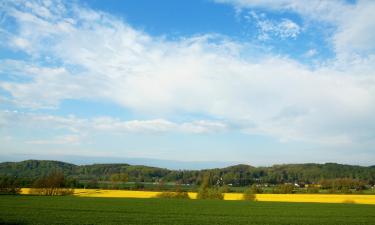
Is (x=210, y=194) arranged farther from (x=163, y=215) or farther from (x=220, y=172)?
(x=220, y=172)

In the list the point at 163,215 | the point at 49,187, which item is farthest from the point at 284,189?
the point at 163,215

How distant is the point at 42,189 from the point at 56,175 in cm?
476

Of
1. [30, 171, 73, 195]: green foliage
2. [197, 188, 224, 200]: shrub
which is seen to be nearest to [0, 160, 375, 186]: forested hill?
[30, 171, 73, 195]: green foliage

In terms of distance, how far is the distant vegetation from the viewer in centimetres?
9262

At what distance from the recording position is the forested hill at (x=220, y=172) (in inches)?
5556

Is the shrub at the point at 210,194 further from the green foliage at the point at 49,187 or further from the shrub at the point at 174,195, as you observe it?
the green foliage at the point at 49,187

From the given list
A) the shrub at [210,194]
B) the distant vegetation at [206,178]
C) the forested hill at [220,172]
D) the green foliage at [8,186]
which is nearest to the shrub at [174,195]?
the shrub at [210,194]

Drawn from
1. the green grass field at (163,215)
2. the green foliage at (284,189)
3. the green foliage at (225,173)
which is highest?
the green foliage at (225,173)

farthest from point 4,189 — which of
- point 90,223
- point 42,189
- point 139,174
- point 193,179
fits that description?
point 139,174

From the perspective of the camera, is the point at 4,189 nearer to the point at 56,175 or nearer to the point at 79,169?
the point at 56,175

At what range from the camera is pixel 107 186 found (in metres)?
112

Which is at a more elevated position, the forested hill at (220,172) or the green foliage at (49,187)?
the forested hill at (220,172)

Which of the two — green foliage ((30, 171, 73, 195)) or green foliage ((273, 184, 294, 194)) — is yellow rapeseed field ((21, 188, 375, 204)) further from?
green foliage ((273, 184, 294, 194))

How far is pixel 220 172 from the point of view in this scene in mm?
157750
